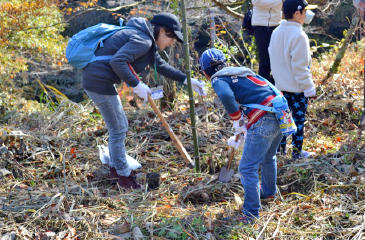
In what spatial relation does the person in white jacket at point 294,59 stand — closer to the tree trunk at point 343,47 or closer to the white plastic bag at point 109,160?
the white plastic bag at point 109,160

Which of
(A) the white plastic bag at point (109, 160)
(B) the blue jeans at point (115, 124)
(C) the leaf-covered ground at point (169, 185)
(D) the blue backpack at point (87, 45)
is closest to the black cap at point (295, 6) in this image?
(C) the leaf-covered ground at point (169, 185)

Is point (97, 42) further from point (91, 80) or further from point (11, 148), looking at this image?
point (11, 148)

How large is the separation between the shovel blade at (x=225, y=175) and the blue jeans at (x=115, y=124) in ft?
2.81

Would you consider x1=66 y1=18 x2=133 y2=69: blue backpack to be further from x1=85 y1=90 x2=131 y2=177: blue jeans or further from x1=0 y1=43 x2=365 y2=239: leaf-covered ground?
x1=0 y1=43 x2=365 y2=239: leaf-covered ground

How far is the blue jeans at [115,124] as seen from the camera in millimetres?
3447

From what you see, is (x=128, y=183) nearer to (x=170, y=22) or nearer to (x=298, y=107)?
(x=170, y=22)

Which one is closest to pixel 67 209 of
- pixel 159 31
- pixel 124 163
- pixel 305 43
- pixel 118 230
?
pixel 118 230

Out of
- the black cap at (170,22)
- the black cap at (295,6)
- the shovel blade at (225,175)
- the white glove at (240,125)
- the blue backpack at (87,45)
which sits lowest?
the shovel blade at (225,175)

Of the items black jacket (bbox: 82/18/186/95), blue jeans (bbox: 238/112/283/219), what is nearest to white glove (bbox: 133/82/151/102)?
black jacket (bbox: 82/18/186/95)

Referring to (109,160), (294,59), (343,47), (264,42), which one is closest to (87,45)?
(109,160)

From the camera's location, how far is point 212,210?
3.05 m

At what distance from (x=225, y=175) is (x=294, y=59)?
1.23 metres

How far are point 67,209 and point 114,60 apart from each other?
121 centimetres

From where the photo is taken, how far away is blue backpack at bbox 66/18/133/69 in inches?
131
